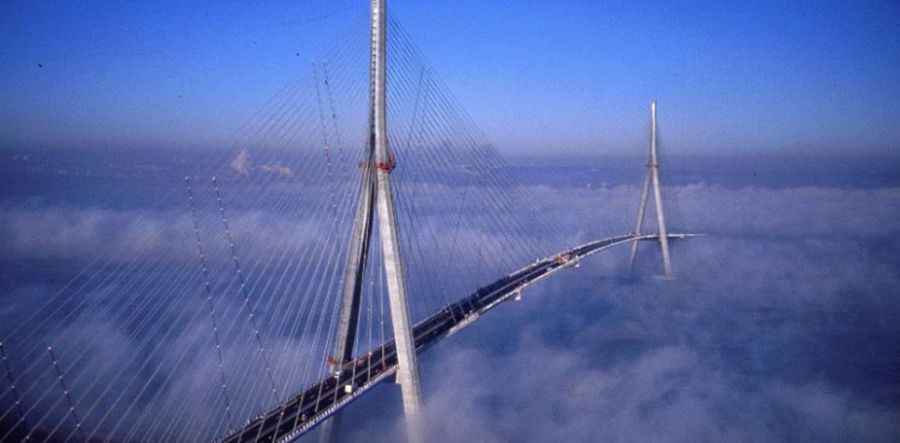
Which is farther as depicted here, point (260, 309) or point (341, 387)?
point (260, 309)

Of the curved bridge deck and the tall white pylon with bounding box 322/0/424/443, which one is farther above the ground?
the tall white pylon with bounding box 322/0/424/443

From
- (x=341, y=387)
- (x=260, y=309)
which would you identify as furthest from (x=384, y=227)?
(x=260, y=309)

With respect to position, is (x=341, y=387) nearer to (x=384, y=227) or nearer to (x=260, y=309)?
(x=384, y=227)

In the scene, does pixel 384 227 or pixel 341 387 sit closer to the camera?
pixel 384 227

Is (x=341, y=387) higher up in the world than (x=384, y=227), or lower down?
lower down

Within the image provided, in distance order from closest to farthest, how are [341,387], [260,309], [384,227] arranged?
1. [384,227]
2. [341,387]
3. [260,309]

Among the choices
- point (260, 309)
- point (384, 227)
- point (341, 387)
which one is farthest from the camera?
point (260, 309)

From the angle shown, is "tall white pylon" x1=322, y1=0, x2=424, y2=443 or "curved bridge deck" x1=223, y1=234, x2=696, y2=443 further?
"tall white pylon" x1=322, y1=0, x2=424, y2=443

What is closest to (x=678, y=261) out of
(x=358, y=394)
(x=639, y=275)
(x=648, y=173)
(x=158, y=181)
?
(x=639, y=275)

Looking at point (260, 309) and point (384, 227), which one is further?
point (260, 309)
